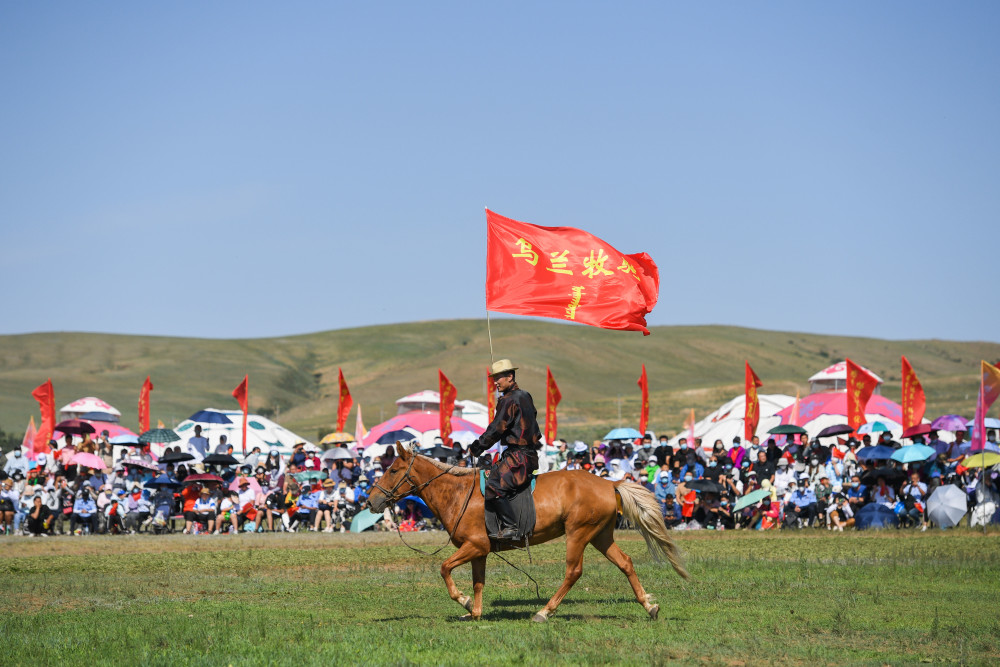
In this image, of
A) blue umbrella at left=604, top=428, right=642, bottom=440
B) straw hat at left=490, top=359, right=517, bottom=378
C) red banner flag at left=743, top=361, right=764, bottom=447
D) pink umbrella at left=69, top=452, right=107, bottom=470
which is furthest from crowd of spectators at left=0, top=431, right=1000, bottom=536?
straw hat at left=490, top=359, right=517, bottom=378

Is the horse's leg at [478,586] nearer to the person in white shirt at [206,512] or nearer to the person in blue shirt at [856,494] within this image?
the person in blue shirt at [856,494]

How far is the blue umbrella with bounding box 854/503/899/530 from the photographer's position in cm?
2323

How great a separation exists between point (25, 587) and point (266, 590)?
302 cm

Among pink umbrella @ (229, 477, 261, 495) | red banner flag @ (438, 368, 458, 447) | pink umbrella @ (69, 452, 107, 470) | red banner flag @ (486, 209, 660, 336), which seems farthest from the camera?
red banner flag @ (438, 368, 458, 447)

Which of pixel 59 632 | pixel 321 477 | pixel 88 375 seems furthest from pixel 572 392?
pixel 59 632

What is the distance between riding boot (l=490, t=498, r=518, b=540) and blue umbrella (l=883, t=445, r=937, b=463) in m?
15.1

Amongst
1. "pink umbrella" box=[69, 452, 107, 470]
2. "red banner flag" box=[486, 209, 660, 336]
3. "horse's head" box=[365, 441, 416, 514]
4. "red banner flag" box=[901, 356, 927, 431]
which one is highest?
"red banner flag" box=[486, 209, 660, 336]

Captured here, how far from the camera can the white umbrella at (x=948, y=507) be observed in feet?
73.6

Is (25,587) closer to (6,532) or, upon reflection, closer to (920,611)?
(920,611)

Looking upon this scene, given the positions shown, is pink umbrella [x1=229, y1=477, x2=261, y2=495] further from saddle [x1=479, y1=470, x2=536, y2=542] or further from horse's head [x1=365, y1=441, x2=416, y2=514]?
saddle [x1=479, y1=470, x2=536, y2=542]

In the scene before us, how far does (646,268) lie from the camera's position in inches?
676

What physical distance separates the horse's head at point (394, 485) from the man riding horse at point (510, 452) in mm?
970

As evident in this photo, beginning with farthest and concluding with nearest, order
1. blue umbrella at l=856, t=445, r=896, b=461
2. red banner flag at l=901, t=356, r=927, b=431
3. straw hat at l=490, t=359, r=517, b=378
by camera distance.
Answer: red banner flag at l=901, t=356, r=927, b=431, blue umbrella at l=856, t=445, r=896, b=461, straw hat at l=490, t=359, r=517, b=378

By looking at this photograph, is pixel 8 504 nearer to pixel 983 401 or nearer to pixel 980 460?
pixel 980 460
